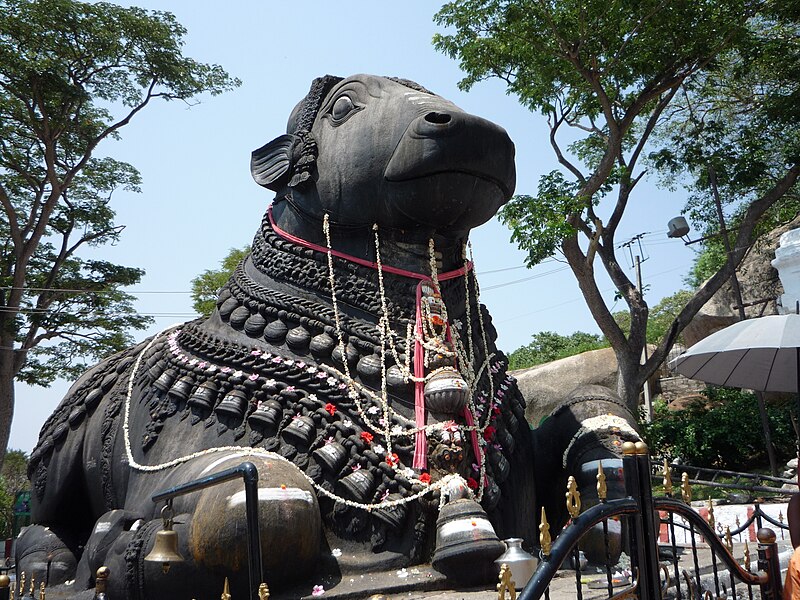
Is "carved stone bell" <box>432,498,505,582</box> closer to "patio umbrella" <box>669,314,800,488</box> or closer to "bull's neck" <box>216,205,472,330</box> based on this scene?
"bull's neck" <box>216,205,472,330</box>

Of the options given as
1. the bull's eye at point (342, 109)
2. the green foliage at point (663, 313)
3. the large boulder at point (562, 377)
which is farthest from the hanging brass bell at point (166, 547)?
the green foliage at point (663, 313)

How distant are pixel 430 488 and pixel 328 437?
60 cm

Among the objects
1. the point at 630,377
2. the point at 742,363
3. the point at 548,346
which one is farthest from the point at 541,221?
the point at 548,346

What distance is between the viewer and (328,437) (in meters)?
4.10

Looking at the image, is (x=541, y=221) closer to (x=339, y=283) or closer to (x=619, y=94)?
(x=619, y=94)

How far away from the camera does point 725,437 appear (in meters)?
16.0

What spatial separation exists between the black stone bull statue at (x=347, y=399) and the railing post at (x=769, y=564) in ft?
3.45

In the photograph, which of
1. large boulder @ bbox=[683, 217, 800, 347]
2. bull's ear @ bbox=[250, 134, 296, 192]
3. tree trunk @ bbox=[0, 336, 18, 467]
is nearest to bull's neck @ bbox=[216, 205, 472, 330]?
bull's ear @ bbox=[250, 134, 296, 192]

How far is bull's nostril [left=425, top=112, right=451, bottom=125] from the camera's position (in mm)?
4383

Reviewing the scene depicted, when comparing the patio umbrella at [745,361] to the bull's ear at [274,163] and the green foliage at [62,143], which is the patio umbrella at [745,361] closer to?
the bull's ear at [274,163]

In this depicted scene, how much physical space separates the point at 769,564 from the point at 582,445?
1326 millimetres

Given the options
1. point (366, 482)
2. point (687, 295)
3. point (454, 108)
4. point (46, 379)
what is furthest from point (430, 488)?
point (687, 295)

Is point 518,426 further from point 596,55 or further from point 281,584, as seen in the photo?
point 596,55

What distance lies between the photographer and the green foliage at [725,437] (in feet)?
52.2
